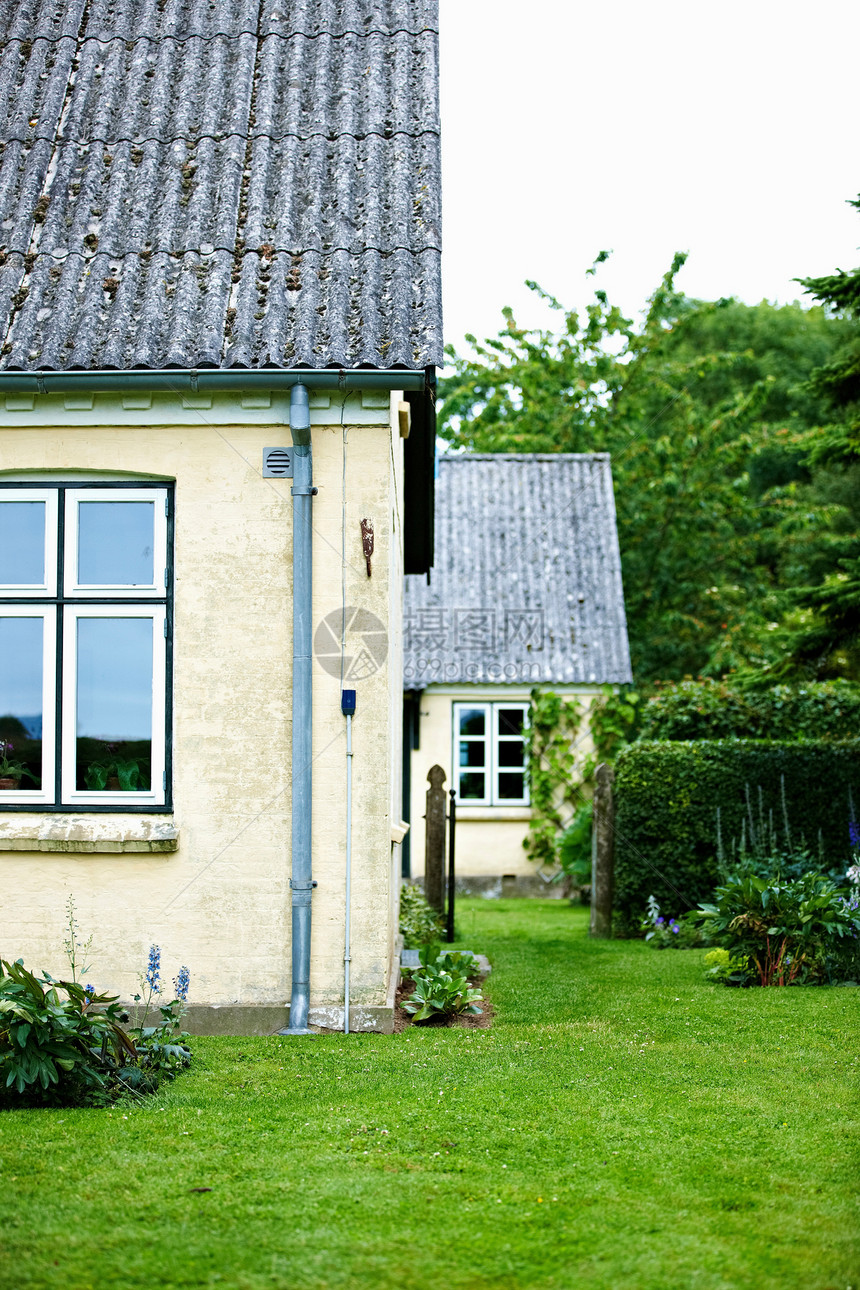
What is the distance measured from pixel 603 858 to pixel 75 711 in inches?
266

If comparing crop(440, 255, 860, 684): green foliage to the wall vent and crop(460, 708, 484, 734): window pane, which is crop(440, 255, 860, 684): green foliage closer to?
crop(460, 708, 484, 734): window pane

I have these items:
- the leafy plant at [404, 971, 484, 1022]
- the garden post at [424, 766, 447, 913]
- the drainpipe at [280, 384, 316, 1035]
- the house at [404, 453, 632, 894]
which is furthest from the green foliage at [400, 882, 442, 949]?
the house at [404, 453, 632, 894]

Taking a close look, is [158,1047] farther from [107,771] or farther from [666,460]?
[666,460]

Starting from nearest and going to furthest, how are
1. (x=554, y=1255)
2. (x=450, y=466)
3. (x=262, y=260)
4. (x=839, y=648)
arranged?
(x=554, y=1255), (x=262, y=260), (x=839, y=648), (x=450, y=466)

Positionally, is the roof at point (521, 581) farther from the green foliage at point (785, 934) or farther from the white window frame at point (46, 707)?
the white window frame at point (46, 707)

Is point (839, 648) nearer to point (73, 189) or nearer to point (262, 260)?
point (262, 260)

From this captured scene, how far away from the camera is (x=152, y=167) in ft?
26.3

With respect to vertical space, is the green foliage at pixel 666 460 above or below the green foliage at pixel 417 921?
above

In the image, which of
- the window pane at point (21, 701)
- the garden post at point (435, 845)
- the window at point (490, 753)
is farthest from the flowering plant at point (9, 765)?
the window at point (490, 753)

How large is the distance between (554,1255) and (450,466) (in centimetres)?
1966

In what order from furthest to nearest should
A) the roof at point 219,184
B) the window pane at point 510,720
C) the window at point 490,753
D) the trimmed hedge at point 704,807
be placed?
the window pane at point 510,720
the window at point 490,753
the trimmed hedge at point 704,807
the roof at point 219,184

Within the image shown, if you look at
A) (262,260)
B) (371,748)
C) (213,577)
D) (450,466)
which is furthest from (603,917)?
(450,466)

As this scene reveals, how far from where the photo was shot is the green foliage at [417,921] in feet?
34.6

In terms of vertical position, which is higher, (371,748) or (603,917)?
(371,748)
